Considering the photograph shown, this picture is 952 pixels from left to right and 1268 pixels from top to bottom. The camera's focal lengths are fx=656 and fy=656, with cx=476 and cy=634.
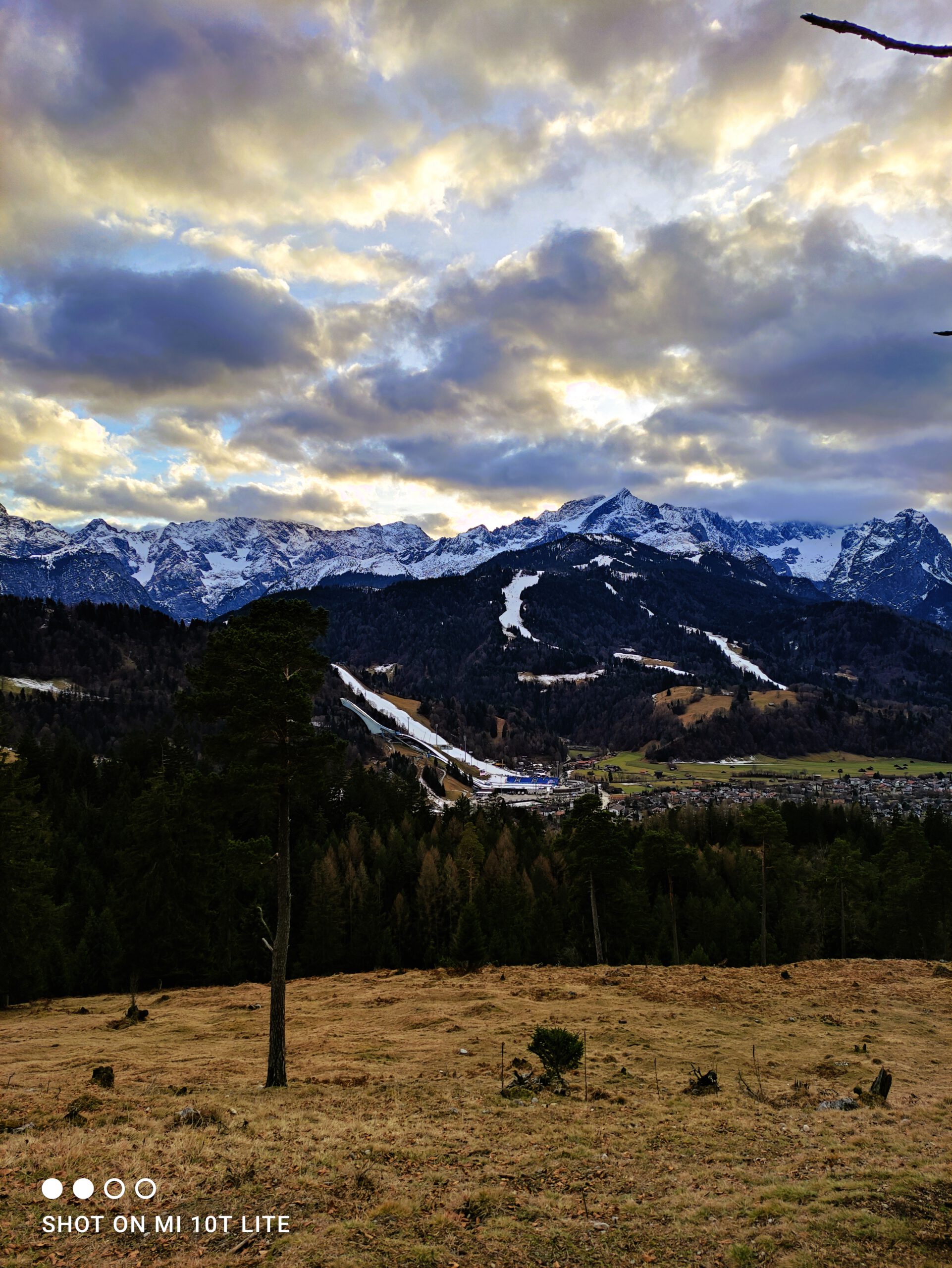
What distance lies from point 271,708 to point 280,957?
28.8ft

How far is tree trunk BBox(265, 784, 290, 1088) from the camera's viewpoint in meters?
21.6

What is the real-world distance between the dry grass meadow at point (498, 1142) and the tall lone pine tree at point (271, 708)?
456 centimetres

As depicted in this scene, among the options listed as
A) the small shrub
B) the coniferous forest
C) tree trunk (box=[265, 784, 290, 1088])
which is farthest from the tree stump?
the coniferous forest

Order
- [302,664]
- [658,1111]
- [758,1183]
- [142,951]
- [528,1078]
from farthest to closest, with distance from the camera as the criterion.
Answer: [142,951], [302,664], [528,1078], [658,1111], [758,1183]

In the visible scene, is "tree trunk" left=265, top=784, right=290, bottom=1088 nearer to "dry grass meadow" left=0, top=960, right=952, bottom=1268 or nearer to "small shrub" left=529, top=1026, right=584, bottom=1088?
"dry grass meadow" left=0, top=960, right=952, bottom=1268

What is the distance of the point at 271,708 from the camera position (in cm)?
2166

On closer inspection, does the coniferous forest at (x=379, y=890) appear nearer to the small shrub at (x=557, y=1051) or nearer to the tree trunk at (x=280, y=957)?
the tree trunk at (x=280, y=957)

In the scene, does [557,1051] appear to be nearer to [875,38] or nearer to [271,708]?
[271,708]

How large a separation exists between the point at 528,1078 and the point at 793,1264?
13.4 metres

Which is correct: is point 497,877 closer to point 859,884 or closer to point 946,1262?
point 859,884

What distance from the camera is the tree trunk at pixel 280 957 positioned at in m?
21.6

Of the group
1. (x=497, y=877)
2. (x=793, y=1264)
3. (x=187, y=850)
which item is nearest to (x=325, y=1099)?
(x=793, y=1264)

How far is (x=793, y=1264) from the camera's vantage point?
9922 millimetres

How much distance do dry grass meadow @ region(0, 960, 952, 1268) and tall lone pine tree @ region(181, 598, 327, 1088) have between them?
4.56 m
